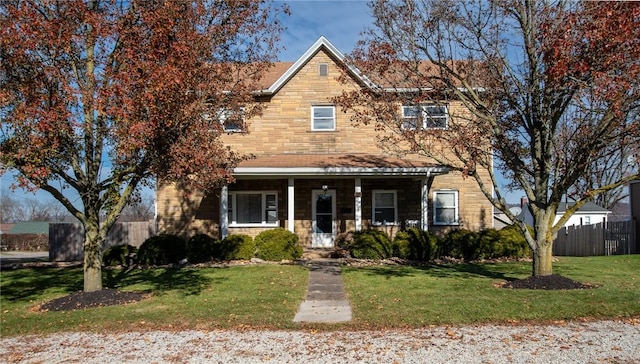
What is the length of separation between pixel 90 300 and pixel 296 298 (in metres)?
4.18

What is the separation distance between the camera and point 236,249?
16.4 metres

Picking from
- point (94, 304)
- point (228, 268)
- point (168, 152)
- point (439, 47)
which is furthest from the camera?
point (228, 268)

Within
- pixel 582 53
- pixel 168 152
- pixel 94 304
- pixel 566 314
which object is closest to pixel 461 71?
pixel 582 53

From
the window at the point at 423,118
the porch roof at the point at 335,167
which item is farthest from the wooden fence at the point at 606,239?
the window at the point at 423,118

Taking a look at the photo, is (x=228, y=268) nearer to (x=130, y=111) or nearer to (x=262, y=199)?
(x=262, y=199)

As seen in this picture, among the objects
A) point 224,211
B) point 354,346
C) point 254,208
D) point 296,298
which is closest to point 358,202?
point 254,208

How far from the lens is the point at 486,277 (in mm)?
12914

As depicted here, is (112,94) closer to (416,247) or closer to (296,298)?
(296,298)

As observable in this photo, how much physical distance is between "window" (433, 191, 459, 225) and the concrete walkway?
6.16 meters

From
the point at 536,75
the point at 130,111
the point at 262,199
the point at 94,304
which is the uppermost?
the point at 536,75

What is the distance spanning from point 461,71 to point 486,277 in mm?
5191

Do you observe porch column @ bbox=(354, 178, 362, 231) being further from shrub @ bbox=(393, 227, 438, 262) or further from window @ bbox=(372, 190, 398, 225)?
shrub @ bbox=(393, 227, 438, 262)

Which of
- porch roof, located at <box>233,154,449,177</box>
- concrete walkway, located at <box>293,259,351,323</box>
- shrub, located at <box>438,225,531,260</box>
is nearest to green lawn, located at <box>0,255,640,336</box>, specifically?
concrete walkway, located at <box>293,259,351,323</box>

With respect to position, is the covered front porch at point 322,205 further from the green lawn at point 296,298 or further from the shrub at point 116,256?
the green lawn at point 296,298
